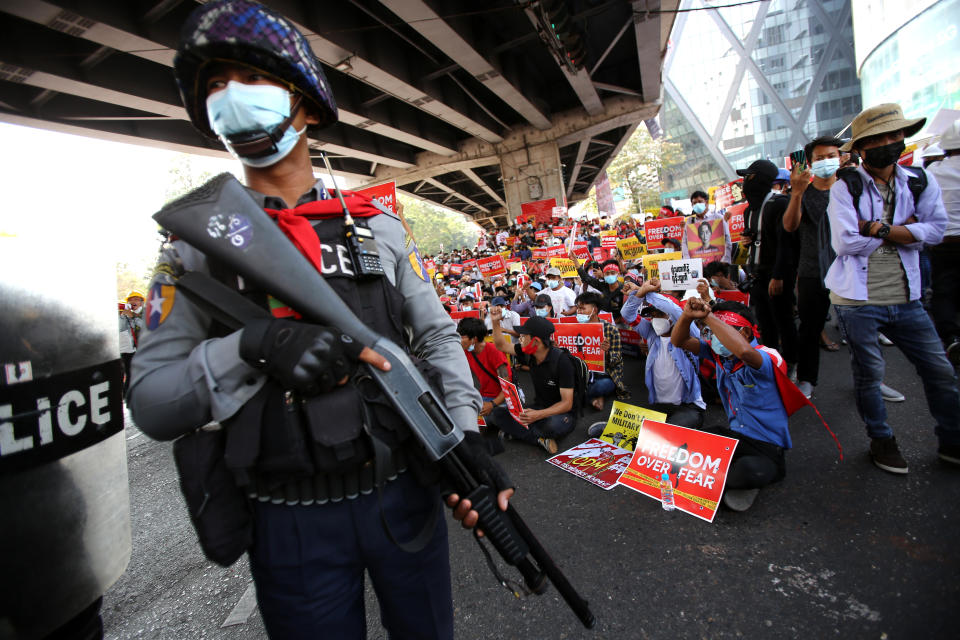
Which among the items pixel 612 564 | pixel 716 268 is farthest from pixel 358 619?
pixel 716 268

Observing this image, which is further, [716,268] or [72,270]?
[716,268]

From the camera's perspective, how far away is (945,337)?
418 centimetres

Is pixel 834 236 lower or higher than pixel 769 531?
higher

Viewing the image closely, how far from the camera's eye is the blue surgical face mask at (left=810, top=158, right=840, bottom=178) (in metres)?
3.33

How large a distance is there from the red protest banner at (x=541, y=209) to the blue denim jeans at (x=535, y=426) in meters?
16.5

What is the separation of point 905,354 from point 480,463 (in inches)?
116

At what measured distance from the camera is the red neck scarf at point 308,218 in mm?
1073

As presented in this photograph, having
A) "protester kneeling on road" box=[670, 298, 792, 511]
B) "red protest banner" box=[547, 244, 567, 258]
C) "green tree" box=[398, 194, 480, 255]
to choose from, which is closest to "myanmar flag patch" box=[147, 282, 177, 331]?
"protester kneeling on road" box=[670, 298, 792, 511]

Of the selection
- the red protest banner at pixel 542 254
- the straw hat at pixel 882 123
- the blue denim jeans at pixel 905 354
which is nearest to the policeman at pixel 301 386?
the blue denim jeans at pixel 905 354

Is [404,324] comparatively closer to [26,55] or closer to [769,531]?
[769,531]

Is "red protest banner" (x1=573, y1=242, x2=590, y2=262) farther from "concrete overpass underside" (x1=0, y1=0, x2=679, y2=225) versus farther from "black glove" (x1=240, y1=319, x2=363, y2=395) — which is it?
"black glove" (x1=240, y1=319, x2=363, y2=395)

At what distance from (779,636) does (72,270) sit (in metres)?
2.77

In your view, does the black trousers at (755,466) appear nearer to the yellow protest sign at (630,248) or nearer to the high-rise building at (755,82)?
the yellow protest sign at (630,248)

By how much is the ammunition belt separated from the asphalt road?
1558 millimetres
